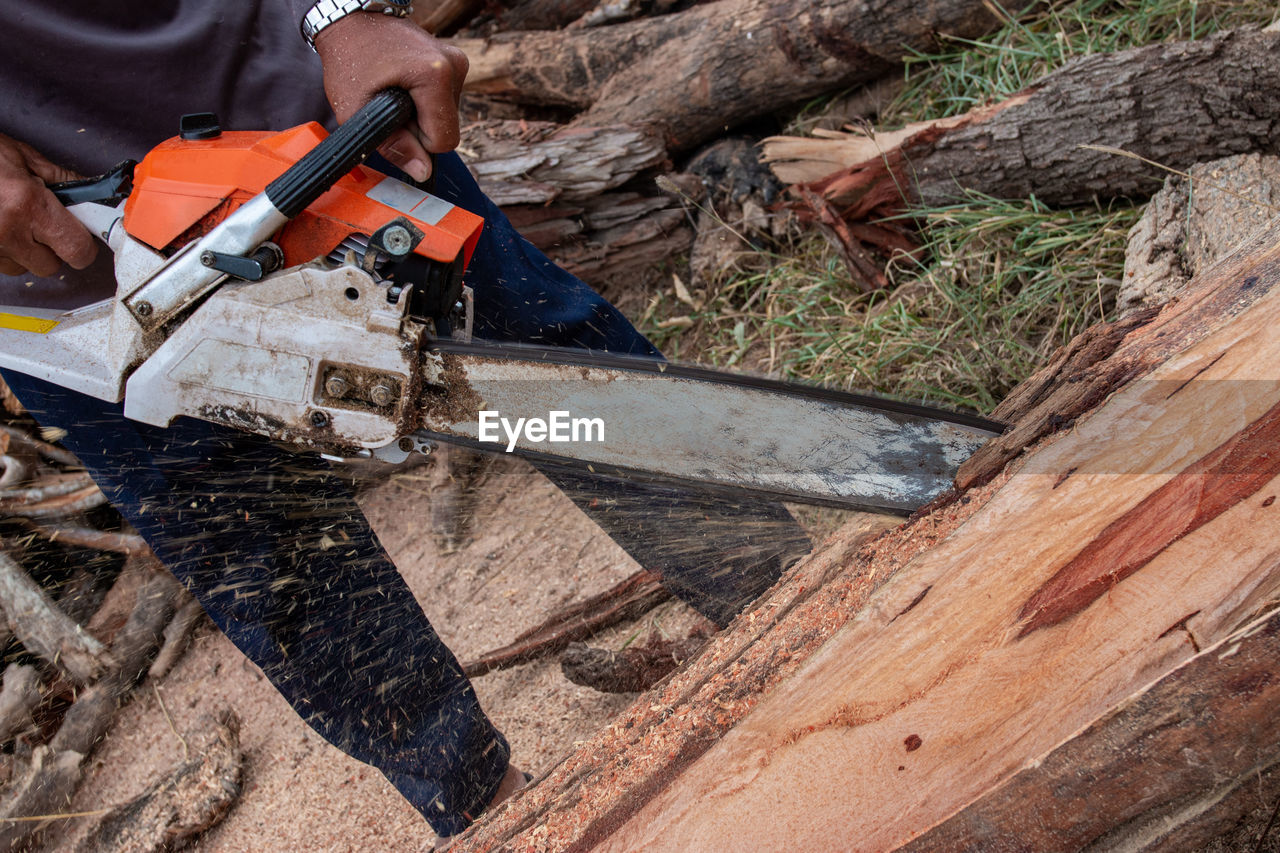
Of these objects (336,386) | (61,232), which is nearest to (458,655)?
(336,386)

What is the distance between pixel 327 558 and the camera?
5.72ft

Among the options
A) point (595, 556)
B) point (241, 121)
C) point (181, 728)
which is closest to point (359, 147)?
point (241, 121)

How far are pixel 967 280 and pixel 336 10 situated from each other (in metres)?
1.86

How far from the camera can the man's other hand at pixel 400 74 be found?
140 centimetres

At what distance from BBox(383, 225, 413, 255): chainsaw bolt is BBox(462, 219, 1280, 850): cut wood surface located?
0.83 metres

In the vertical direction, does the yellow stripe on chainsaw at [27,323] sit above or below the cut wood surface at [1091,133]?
above

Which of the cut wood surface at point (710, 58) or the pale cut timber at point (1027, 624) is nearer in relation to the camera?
the pale cut timber at point (1027, 624)

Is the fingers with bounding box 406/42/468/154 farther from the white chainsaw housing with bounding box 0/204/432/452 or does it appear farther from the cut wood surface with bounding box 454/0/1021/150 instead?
the cut wood surface with bounding box 454/0/1021/150

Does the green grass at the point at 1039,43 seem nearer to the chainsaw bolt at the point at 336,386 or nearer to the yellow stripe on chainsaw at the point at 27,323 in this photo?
the chainsaw bolt at the point at 336,386

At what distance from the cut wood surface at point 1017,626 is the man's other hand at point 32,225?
1339mm

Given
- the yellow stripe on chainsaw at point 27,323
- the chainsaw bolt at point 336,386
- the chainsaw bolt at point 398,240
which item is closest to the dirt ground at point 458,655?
the chainsaw bolt at point 336,386

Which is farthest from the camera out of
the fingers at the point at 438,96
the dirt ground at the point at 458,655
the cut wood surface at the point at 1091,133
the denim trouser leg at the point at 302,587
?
the dirt ground at the point at 458,655

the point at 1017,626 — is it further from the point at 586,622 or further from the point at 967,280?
the point at 967,280

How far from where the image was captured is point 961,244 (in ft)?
8.32
